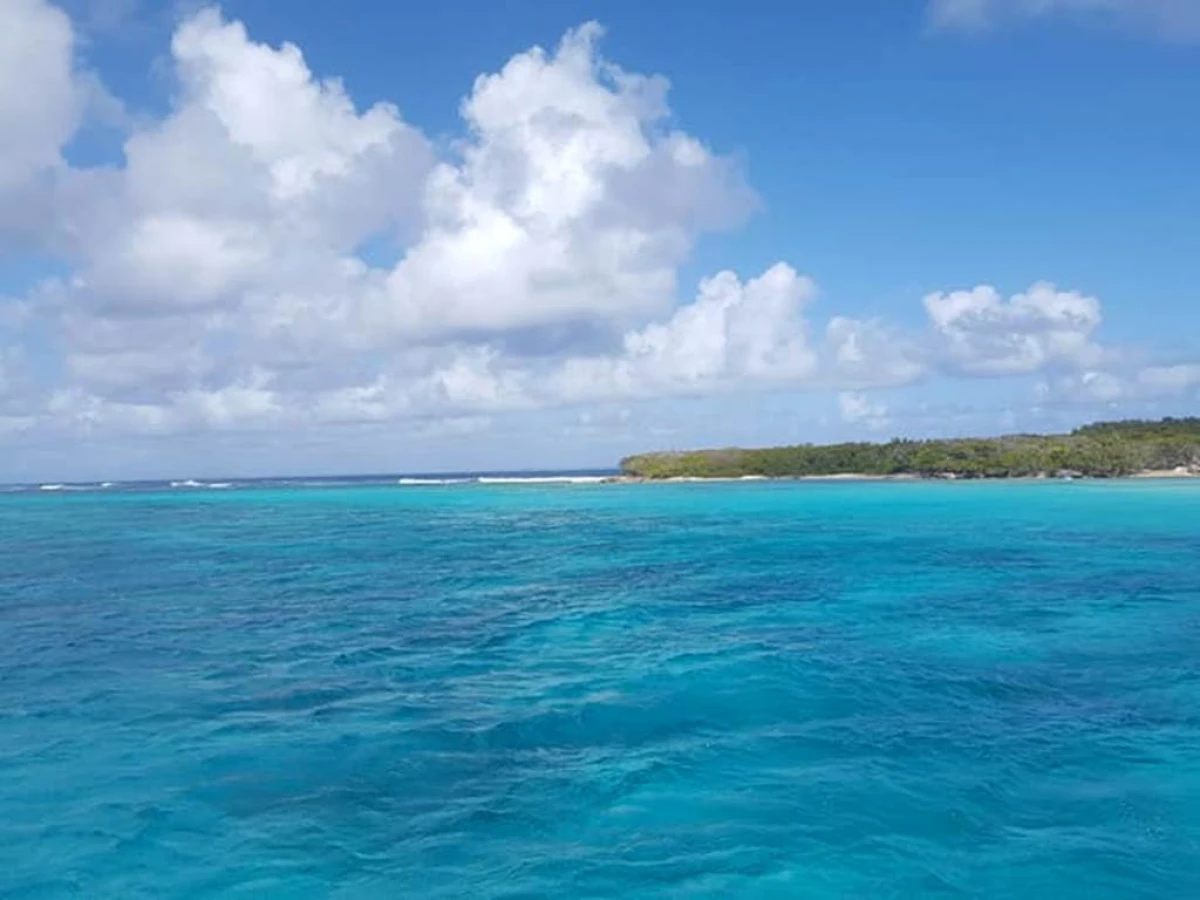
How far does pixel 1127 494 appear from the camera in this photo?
236 feet

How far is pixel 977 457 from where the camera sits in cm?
11281

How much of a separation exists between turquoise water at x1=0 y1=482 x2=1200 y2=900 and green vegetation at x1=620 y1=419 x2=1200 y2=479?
8463 cm

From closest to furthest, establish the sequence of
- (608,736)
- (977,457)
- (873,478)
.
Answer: (608,736) < (977,457) < (873,478)

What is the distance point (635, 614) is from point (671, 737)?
10110mm

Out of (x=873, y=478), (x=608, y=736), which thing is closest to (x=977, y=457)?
(x=873, y=478)

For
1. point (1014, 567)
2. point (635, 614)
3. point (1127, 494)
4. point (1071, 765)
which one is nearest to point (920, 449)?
point (1127, 494)

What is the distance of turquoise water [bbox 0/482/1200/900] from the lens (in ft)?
29.8

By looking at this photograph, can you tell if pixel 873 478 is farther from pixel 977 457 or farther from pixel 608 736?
pixel 608 736

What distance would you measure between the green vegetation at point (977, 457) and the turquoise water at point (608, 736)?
278 feet

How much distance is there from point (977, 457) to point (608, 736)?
11035cm

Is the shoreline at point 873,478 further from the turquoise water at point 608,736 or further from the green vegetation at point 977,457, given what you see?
the turquoise water at point 608,736

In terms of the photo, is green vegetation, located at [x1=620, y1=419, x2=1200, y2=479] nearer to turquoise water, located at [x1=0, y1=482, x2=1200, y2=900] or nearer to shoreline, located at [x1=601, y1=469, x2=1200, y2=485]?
shoreline, located at [x1=601, y1=469, x2=1200, y2=485]

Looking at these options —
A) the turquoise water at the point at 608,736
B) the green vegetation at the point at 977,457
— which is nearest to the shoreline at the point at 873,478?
the green vegetation at the point at 977,457

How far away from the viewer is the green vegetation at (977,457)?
102750 mm
